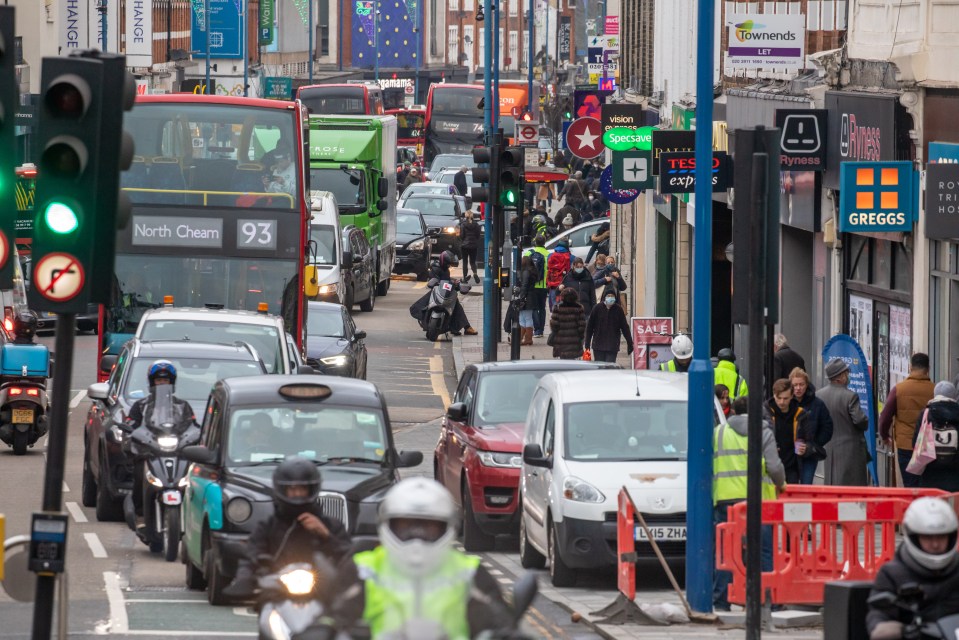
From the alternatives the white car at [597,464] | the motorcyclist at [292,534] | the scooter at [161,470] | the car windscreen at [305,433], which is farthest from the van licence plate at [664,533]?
the motorcyclist at [292,534]

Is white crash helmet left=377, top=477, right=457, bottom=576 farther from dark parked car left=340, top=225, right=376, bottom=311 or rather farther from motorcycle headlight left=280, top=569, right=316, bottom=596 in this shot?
dark parked car left=340, top=225, right=376, bottom=311

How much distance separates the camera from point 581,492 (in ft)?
49.8

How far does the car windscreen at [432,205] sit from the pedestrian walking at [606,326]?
26.5 m

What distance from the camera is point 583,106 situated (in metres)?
40.8

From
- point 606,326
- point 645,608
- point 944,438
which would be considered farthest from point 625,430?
point 606,326

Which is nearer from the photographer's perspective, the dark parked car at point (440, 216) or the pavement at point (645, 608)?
the pavement at point (645, 608)

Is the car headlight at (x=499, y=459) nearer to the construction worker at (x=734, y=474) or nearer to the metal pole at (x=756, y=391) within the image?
the construction worker at (x=734, y=474)

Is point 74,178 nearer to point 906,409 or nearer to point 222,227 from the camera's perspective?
point 906,409

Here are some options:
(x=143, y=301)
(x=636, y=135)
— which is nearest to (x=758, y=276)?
(x=143, y=301)

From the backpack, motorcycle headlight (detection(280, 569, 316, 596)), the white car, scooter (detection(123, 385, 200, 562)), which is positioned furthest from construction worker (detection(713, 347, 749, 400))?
the backpack

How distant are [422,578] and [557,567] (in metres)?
8.89

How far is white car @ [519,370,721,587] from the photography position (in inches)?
593

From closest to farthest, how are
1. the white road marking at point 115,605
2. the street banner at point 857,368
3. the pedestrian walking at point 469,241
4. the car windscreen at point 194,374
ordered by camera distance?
the white road marking at point 115,605 < the car windscreen at point 194,374 < the street banner at point 857,368 < the pedestrian walking at point 469,241

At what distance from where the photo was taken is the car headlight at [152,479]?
624 inches
